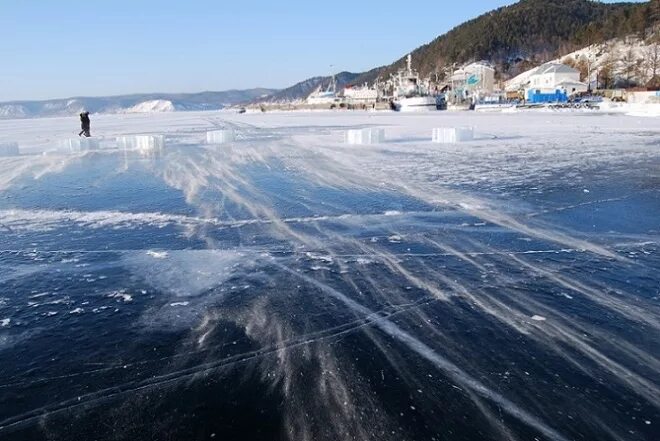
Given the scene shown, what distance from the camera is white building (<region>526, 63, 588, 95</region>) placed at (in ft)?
240

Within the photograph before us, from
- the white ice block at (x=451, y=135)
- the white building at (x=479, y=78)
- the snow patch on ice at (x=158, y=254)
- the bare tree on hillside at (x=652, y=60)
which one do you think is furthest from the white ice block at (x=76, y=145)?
the white building at (x=479, y=78)

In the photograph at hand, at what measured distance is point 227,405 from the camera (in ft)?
7.88

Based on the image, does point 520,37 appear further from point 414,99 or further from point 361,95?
point 414,99

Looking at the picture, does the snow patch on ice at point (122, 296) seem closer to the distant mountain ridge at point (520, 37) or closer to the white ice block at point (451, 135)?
the white ice block at point (451, 135)

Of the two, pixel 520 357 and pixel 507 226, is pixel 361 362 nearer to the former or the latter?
pixel 520 357

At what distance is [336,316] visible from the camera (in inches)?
132

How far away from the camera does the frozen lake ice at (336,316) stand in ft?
7.61

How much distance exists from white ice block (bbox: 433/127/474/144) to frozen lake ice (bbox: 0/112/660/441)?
8.23 m

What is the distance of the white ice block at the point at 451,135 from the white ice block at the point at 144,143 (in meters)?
8.78

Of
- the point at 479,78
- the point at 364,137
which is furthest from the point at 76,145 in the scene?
the point at 479,78

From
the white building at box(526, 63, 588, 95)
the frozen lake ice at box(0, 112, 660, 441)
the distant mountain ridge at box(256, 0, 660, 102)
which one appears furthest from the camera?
the distant mountain ridge at box(256, 0, 660, 102)

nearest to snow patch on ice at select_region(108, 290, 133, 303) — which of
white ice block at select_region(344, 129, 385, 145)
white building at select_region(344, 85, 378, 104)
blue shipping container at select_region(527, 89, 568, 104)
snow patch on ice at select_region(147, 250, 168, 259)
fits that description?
snow patch on ice at select_region(147, 250, 168, 259)

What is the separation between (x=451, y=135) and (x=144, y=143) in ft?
32.2

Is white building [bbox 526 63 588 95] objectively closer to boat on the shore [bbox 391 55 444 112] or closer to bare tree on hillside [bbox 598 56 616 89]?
bare tree on hillside [bbox 598 56 616 89]
